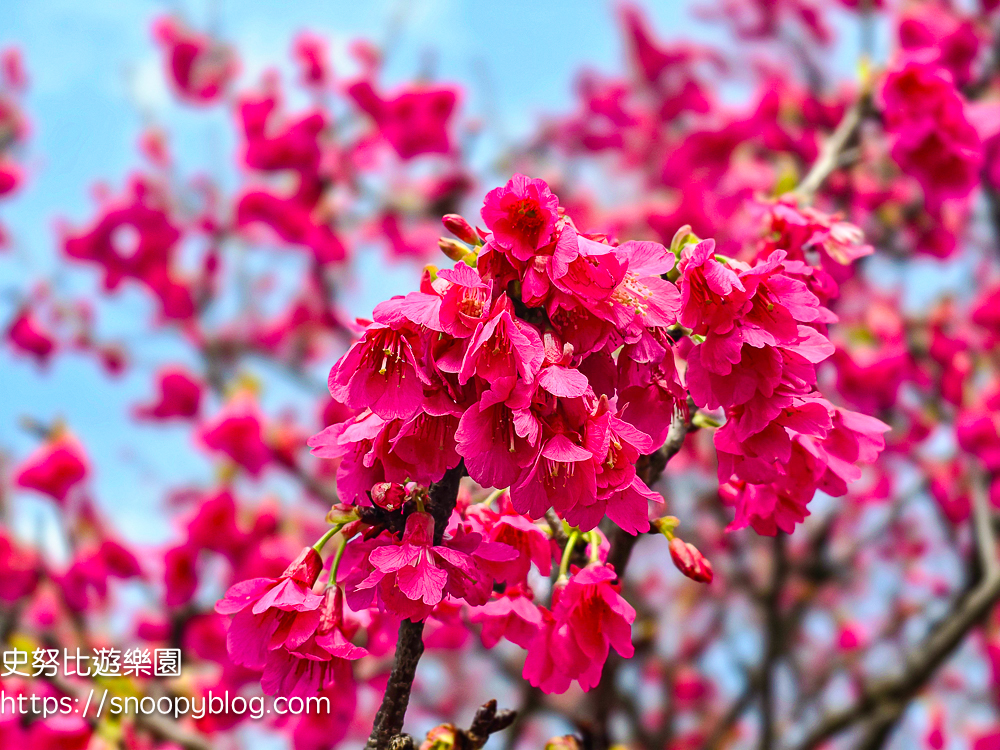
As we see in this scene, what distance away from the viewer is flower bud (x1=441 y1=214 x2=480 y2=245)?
105 centimetres

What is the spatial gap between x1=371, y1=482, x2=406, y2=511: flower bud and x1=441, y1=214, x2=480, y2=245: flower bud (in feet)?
1.23

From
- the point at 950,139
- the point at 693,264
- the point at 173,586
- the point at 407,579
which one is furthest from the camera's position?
the point at 173,586

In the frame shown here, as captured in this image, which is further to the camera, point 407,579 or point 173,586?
point 173,586

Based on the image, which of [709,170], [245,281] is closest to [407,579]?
[709,170]

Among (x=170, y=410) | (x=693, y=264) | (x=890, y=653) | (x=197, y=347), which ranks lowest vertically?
(x=693, y=264)

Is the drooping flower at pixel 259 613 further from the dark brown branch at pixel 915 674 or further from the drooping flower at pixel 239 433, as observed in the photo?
the dark brown branch at pixel 915 674

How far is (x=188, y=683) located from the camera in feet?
9.50

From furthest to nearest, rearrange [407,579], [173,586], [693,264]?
[173,586], [693,264], [407,579]

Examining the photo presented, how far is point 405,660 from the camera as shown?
38.8 inches

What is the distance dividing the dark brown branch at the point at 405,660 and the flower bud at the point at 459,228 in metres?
0.34

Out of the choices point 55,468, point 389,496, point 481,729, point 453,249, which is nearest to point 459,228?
point 453,249

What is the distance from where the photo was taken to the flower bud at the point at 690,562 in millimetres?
1131

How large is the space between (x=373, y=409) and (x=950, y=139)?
2070mm

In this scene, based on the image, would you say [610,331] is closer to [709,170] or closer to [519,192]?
[519,192]
